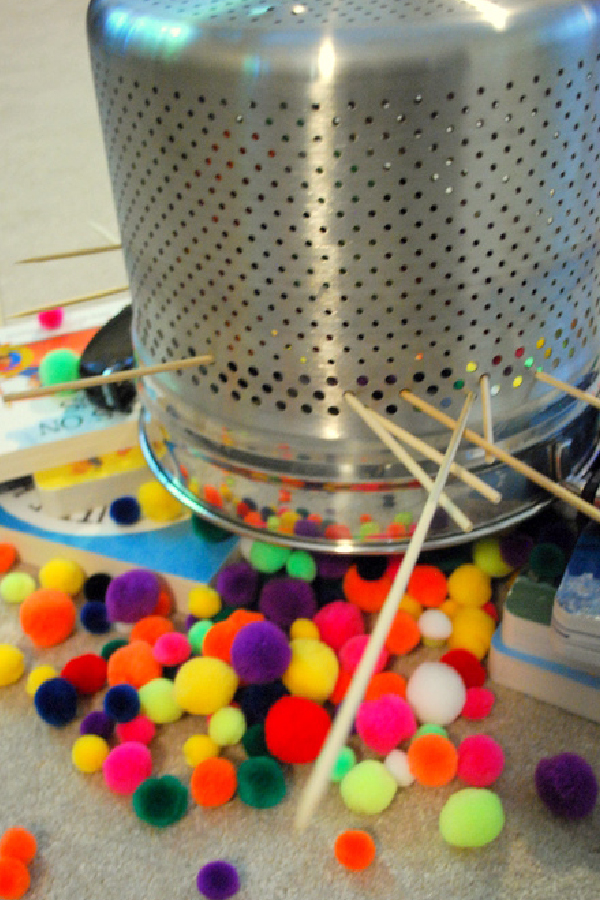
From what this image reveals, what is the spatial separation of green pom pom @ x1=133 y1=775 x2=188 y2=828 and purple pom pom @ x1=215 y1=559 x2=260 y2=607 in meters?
0.13

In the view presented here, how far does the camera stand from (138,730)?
0.51 m

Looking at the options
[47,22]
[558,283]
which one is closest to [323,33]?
[558,283]

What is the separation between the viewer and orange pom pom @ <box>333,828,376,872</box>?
45 cm

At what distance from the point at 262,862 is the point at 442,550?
0.78ft

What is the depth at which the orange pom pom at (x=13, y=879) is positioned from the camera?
442mm

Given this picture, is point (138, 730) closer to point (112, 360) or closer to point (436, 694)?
point (436, 694)

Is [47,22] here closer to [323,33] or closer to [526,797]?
[323,33]

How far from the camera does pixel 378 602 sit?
0.57 m

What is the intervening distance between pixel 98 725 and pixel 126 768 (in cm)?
4

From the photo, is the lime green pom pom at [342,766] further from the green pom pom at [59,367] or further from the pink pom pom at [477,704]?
the green pom pom at [59,367]

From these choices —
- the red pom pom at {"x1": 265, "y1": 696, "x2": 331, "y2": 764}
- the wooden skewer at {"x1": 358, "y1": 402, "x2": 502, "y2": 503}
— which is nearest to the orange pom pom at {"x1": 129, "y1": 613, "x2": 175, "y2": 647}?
the red pom pom at {"x1": 265, "y1": 696, "x2": 331, "y2": 764}

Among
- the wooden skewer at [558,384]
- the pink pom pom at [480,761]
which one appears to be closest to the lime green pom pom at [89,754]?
the pink pom pom at [480,761]

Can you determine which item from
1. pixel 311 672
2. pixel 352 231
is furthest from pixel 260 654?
pixel 352 231

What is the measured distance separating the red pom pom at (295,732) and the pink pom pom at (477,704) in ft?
0.29
